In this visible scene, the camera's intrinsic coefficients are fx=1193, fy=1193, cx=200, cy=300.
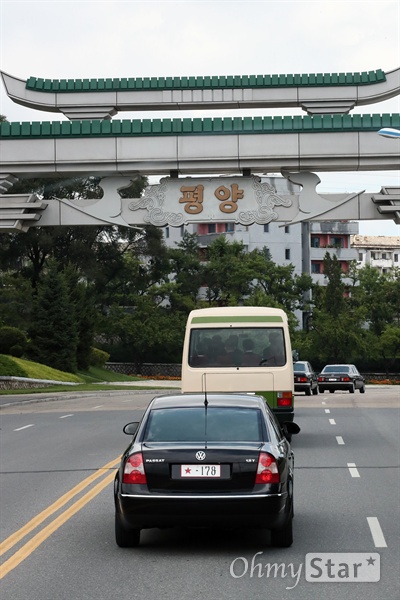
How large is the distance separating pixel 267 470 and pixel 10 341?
55.5 metres

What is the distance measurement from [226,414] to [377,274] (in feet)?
330

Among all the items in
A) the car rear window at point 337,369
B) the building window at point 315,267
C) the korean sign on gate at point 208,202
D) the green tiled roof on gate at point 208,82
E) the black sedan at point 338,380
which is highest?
the green tiled roof on gate at point 208,82

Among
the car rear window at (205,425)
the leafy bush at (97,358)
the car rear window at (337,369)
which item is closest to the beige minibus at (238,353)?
the car rear window at (205,425)

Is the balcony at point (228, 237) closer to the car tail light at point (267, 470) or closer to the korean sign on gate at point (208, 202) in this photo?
the korean sign on gate at point (208, 202)

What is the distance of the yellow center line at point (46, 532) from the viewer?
10562 mm

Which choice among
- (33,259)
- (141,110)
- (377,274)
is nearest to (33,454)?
(141,110)

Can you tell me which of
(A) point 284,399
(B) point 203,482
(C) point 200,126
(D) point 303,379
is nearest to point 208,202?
(C) point 200,126

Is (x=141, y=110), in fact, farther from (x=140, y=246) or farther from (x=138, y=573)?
(x=140, y=246)

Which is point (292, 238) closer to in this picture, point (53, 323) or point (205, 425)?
point (53, 323)

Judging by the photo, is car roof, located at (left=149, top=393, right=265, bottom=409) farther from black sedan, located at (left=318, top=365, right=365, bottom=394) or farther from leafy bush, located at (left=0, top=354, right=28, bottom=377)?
black sedan, located at (left=318, top=365, right=365, bottom=394)

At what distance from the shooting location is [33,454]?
22.3m

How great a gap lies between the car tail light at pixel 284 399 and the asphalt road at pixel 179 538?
93 centimetres

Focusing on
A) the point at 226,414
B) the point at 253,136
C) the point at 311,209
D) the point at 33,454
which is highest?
the point at 253,136

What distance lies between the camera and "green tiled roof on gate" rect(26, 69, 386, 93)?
126 ft
